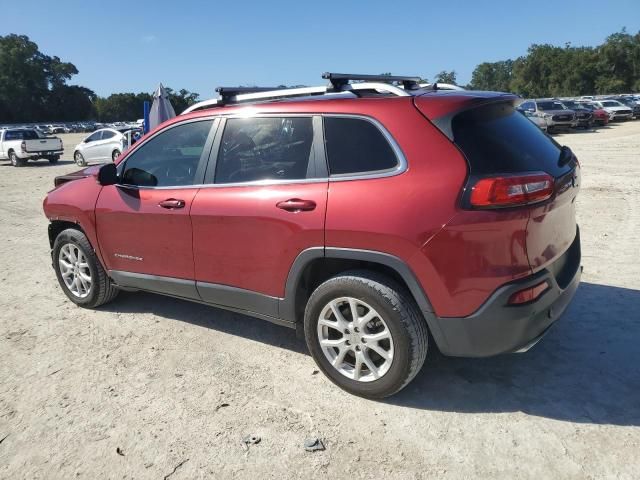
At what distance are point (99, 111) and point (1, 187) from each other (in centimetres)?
12776

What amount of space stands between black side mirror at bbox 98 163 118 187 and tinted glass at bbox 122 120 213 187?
0.07 m

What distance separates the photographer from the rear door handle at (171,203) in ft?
12.3

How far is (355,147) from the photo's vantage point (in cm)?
306

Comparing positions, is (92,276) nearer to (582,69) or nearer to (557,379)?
(557,379)

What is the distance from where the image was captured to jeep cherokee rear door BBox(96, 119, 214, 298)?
3.81 m

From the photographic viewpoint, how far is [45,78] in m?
126

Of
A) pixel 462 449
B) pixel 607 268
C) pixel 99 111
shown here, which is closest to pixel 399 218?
pixel 462 449

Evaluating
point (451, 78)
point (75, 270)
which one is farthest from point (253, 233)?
point (451, 78)

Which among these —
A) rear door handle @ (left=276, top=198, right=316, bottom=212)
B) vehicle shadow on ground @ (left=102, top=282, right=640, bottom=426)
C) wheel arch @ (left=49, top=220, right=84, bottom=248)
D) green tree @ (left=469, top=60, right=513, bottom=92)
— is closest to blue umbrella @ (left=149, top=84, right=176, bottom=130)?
wheel arch @ (left=49, top=220, right=84, bottom=248)

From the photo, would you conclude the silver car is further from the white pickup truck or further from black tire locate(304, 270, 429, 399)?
black tire locate(304, 270, 429, 399)

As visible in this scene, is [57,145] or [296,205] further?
[57,145]

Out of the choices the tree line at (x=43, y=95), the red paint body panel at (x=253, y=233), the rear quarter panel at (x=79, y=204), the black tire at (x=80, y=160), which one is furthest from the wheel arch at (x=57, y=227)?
the tree line at (x=43, y=95)

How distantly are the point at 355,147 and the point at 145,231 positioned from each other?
194 cm

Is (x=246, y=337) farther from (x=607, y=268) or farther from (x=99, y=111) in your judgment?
(x=99, y=111)
